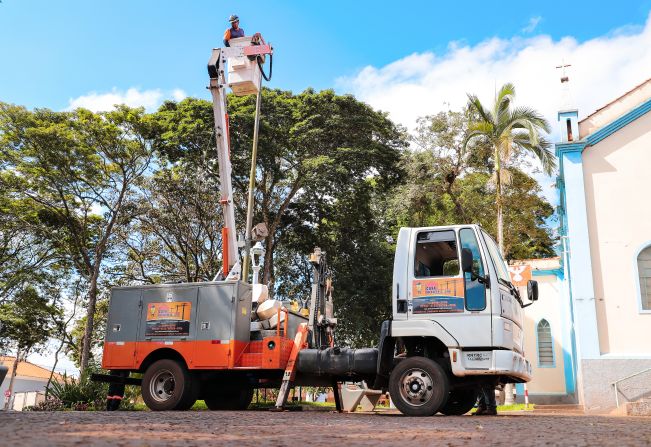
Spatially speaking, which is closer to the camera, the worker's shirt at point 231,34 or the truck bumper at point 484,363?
the truck bumper at point 484,363

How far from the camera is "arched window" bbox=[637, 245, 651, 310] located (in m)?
13.3

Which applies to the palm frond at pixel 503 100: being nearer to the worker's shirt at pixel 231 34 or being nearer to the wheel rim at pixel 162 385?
the worker's shirt at pixel 231 34

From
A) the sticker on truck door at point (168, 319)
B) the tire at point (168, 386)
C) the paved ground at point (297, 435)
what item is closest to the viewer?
the paved ground at point (297, 435)

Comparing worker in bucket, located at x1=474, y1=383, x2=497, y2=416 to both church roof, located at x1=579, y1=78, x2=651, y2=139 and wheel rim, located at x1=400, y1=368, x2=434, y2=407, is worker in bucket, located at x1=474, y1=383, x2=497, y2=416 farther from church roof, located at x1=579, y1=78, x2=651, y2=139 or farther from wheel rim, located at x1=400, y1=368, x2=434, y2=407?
church roof, located at x1=579, y1=78, x2=651, y2=139

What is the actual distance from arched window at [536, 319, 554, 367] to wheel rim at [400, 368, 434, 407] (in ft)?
47.9

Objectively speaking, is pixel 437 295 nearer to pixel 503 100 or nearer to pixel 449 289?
pixel 449 289

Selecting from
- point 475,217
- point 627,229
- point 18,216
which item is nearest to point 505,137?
point 627,229

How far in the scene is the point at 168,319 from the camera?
1094cm

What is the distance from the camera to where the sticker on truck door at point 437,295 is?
909cm

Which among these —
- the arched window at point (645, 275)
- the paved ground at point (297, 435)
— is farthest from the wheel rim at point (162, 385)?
the arched window at point (645, 275)

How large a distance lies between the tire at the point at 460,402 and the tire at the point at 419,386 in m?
1.61

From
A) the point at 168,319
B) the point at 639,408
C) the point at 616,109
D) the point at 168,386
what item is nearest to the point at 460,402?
the point at 639,408

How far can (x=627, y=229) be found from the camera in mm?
13742

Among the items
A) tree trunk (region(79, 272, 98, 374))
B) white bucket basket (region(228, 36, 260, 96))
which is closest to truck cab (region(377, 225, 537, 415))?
white bucket basket (region(228, 36, 260, 96))
